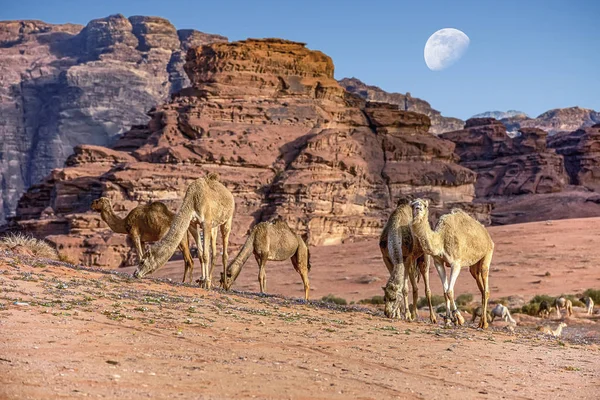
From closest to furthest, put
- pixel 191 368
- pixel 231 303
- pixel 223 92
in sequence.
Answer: pixel 191 368
pixel 231 303
pixel 223 92

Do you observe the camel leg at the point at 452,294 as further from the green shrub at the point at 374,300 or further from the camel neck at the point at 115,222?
the green shrub at the point at 374,300

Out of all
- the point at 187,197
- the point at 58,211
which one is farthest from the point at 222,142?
the point at 187,197

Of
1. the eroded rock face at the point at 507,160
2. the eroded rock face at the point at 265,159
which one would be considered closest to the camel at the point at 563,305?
the eroded rock face at the point at 265,159

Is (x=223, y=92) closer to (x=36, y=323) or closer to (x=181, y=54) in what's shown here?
(x=36, y=323)

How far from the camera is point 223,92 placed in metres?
75.6

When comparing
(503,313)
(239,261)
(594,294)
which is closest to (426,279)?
(239,261)

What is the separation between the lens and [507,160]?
4476 inches

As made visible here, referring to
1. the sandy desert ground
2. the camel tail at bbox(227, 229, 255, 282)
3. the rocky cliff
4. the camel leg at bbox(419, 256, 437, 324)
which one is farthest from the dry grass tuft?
the rocky cliff

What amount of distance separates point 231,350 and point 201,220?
8709 mm

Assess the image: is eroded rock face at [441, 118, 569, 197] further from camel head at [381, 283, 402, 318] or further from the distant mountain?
camel head at [381, 283, 402, 318]

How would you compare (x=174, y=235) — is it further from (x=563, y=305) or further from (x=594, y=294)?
(x=594, y=294)

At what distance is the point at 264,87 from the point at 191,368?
69010mm

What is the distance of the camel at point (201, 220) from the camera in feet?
57.9

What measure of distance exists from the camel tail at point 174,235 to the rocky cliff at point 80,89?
421 feet
